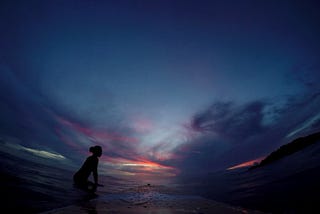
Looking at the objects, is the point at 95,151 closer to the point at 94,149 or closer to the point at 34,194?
the point at 94,149

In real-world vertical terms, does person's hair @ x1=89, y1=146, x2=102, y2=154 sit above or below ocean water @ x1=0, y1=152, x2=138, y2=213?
above

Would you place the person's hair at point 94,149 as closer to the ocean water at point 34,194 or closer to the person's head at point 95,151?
the person's head at point 95,151

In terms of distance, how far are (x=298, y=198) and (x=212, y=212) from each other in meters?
1.97

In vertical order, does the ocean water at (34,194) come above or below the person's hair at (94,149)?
below

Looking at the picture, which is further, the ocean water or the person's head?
the person's head

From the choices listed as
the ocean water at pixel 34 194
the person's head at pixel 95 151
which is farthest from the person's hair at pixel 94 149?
the ocean water at pixel 34 194

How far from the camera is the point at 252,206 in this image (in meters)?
4.05

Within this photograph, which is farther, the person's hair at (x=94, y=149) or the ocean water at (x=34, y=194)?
the person's hair at (x=94, y=149)

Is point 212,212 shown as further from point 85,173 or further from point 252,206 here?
point 85,173

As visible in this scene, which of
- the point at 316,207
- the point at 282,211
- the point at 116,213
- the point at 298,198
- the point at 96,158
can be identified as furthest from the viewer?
the point at 96,158

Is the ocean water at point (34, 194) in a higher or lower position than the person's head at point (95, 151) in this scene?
lower

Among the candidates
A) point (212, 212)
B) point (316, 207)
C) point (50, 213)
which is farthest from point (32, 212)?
point (316, 207)

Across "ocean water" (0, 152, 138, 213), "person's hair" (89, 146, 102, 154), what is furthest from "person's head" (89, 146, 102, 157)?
"ocean water" (0, 152, 138, 213)

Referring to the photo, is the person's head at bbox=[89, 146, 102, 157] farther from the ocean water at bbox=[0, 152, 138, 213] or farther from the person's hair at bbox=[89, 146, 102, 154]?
the ocean water at bbox=[0, 152, 138, 213]
